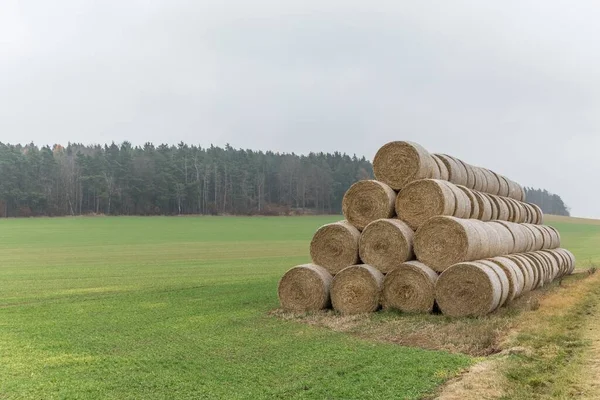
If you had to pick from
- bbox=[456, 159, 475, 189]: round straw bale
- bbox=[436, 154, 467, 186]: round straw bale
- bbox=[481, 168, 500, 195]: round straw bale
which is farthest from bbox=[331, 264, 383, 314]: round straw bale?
bbox=[481, 168, 500, 195]: round straw bale

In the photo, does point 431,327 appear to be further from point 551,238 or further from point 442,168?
point 551,238

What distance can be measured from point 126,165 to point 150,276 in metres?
71.8

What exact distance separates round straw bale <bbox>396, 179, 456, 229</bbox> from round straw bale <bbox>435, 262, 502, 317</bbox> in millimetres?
1557

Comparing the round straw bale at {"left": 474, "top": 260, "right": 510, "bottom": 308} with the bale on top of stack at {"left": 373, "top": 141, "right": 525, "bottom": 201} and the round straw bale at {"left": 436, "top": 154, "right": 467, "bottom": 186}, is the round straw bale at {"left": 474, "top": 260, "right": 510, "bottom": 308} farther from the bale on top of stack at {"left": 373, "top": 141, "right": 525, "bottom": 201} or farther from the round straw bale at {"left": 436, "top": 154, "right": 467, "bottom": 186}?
the round straw bale at {"left": 436, "top": 154, "right": 467, "bottom": 186}

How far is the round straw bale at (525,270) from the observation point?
14.1 m

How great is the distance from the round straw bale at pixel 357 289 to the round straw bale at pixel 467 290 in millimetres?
1342

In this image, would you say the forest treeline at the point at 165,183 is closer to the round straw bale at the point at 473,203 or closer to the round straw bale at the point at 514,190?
the round straw bale at the point at 514,190

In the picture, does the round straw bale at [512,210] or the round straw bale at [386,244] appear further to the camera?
the round straw bale at [512,210]

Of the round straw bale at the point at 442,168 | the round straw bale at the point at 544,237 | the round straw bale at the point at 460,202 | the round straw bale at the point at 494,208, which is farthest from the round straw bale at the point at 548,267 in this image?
the round straw bale at the point at 442,168

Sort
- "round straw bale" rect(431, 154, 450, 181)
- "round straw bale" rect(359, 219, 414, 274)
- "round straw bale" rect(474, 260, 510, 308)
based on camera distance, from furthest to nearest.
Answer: "round straw bale" rect(431, 154, 450, 181) < "round straw bale" rect(359, 219, 414, 274) < "round straw bale" rect(474, 260, 510, 308)

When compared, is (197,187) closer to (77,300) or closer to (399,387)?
(77,300)

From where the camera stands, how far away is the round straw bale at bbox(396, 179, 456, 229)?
12.5m

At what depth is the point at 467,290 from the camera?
11289 millimetres

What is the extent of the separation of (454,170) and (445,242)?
3516 millimetres
